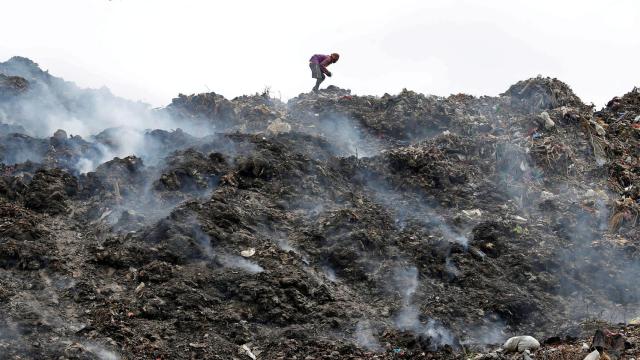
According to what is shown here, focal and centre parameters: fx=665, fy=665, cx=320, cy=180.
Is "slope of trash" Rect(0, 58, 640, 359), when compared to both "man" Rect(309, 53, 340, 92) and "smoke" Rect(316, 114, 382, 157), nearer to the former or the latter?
"smoke" Rect(316, 114, 382, 157)

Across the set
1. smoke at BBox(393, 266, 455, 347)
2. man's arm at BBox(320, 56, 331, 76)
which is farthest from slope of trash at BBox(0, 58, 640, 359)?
man's arm at BBox(320, 56, 331, 76)

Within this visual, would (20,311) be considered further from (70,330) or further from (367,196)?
(367,196)

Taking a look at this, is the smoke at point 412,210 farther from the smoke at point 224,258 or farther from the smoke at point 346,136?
the smoke at point 224,258

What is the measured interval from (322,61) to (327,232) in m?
6.35

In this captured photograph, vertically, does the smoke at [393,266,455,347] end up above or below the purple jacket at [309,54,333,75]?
below

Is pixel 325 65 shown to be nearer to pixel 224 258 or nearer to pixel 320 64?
pixel 320 64

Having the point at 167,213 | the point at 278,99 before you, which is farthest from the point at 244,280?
the point at 278,99

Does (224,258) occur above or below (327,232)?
above

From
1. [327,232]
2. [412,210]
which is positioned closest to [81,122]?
[327,232]

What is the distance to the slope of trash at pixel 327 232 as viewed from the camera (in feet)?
22.3

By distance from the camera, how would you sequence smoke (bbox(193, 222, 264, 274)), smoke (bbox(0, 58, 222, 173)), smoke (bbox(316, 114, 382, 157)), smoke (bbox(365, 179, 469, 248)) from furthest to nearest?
1. smoke (bbox(316, 114, 382, 157))
2. smoke (bbox(0, 58, 222, 173))
3. smoke (bbox(365, 179, 469, 248))
4. smoke (bbox(193, 222, 264, 274))

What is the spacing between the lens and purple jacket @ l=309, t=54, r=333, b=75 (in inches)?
567

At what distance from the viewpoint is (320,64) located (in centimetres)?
1460

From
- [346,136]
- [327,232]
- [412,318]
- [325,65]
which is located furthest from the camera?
[325,65]
